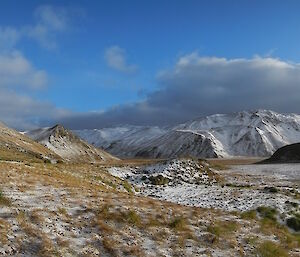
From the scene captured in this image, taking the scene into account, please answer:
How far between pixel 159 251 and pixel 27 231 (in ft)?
24.6

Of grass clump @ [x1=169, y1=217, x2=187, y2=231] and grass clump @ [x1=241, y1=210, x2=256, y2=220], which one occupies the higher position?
grass clump @ [x1=169, y1=217, x2=187, y2=231]

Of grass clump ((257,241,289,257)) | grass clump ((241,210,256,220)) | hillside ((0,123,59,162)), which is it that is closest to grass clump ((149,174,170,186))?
hillside ((0,123,59,162))

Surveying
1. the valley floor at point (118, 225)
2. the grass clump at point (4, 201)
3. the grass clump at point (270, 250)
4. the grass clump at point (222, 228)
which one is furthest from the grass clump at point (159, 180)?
the grass clump at point (4, 201)

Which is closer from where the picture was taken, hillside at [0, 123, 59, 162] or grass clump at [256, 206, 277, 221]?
grass clump at [256, 206, 277, 221]

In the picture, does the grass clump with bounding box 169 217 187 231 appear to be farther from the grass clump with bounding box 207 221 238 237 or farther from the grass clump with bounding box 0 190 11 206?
the grass clump with bounding box 0 190 11 206

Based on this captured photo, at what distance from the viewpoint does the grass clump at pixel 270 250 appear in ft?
84.3

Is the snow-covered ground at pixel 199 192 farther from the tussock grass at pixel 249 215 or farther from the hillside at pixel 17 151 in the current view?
the hillside at pixel 17 151

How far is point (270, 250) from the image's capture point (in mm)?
26203

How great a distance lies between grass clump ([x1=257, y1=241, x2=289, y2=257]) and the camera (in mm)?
25688

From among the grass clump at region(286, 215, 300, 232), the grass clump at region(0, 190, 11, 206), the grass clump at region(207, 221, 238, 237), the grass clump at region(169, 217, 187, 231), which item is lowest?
the grass clump at region(286, 215, 300, 232)

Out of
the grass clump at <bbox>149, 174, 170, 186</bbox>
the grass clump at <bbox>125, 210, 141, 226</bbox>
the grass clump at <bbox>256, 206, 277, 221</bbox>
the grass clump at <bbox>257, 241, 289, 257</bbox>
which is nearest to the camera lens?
the grass clump at <bbox>257, 241, 289, 257</bbox>

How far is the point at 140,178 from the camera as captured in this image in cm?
5988

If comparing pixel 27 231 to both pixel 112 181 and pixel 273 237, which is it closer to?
pixel 273 237

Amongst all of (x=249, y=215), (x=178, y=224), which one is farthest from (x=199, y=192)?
(x=178, y=224)
